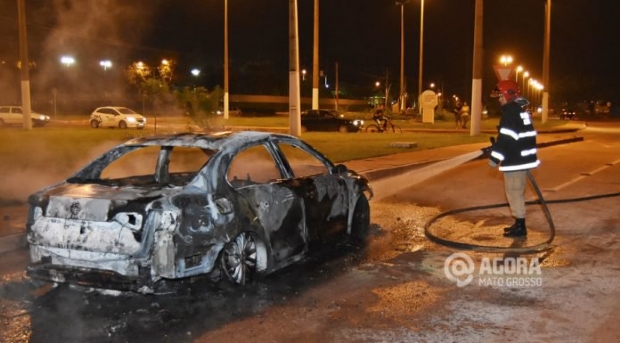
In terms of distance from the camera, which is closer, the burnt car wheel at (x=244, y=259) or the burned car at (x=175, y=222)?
the burned car at (x=175, y=222)

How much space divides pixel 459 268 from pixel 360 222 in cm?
149

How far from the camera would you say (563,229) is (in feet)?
28.3

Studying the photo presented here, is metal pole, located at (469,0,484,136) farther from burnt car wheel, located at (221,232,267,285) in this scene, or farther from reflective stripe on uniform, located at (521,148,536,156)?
burnt car wheel, located at (221,232,267,285)

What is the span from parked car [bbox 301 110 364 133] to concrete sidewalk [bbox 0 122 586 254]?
10.0 metres

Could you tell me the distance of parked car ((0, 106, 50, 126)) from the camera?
37.5 meters

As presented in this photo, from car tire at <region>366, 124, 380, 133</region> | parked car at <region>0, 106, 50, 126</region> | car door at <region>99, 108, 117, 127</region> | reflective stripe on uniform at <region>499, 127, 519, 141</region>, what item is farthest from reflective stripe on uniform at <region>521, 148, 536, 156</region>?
parked car at <region>0, 106, 50, 126</region>


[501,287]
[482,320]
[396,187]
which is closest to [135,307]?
[482,320]

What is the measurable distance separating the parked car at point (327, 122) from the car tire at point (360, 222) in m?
24.9

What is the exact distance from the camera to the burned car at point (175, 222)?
5.19m

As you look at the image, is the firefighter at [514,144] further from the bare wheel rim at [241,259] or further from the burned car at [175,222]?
the bare wheel rim at [241,259]

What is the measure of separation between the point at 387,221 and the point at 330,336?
467cm

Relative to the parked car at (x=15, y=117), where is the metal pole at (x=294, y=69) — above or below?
above

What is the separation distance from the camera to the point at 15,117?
126 feet

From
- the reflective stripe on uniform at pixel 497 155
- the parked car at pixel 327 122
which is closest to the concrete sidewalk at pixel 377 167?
the reflective stripe on uniform at pixel 497 155
